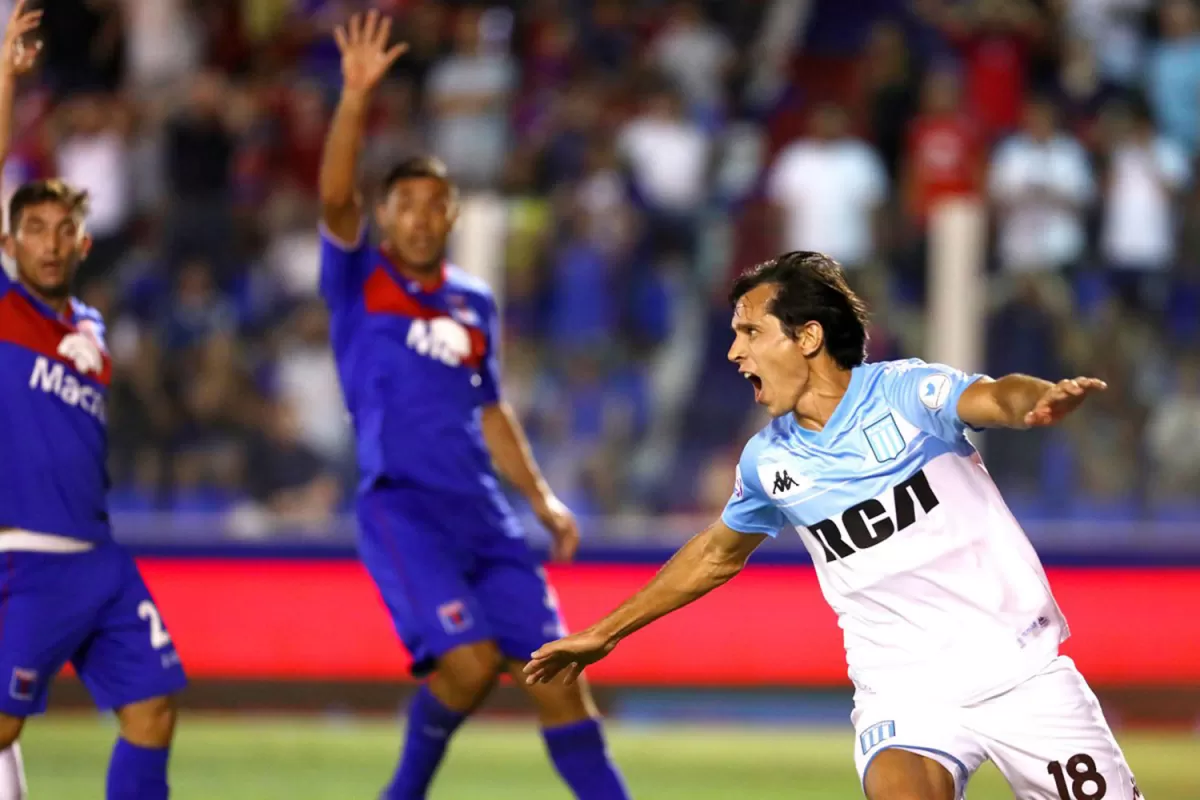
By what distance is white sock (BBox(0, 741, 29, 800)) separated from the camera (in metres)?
5.89

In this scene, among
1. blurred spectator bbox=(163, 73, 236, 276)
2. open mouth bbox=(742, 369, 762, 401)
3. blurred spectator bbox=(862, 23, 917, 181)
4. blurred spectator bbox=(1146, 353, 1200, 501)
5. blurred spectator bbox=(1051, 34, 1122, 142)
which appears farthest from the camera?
blurred spectator bbox=(862, 23, 917, 181)

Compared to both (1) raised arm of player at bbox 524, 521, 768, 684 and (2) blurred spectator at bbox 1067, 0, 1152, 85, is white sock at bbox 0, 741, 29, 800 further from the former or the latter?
(2) blurred spectator at bbox 1067, 0, 1152, 85

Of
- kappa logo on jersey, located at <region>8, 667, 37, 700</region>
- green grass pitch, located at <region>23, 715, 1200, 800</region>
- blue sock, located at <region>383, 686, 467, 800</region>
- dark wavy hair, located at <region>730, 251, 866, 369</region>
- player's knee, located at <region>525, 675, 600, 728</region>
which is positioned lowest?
green grass pitch, located at <region>23, 715, 1200, 800</region>

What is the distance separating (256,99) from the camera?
13141mm

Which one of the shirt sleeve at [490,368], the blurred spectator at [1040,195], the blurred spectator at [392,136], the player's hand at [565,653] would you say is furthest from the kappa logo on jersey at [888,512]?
the blurred spectator at [392,136]

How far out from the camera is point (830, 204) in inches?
414

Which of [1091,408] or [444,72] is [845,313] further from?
[444,72]

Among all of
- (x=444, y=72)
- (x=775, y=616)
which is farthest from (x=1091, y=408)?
(x=444, y=72)

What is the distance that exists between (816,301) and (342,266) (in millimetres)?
2344

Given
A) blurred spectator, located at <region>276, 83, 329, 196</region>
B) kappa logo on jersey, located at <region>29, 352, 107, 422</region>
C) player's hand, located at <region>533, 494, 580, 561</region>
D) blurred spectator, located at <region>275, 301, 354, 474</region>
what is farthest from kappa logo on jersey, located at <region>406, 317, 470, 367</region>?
blurred spectator, located at <region>276, 83, 329, 196</region>

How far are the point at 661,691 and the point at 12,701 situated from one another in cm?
517

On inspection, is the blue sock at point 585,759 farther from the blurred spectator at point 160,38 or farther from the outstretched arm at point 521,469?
the blurred spectator at point 160,38

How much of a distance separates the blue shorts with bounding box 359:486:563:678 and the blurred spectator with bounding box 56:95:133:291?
4463 mm

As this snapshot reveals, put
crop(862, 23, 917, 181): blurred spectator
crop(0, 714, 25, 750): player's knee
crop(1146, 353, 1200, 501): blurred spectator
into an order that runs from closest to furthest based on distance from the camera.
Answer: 1. crop(0, 714, 25, 750): player's knee
2. crop(1146, 353, 1200, 501): blurred spectator
3. crop(862, 23, 917, 181): blurred spectator
